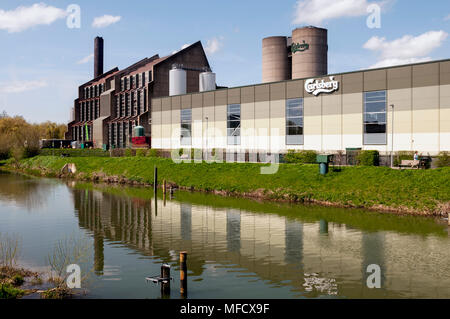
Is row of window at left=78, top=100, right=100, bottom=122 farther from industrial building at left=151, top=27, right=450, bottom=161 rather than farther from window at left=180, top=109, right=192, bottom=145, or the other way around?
window at left=180, top=109, right=192, bottom=145

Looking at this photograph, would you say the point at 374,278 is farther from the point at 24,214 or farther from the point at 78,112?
the point at 78,112

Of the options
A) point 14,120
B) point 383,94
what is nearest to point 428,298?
point 383,94

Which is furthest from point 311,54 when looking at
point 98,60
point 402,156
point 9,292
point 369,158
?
point 9,292

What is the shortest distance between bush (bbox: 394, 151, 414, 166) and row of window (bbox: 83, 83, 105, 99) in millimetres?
80081

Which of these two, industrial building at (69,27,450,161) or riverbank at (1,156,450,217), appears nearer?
riverbank at (1,156,450,217)

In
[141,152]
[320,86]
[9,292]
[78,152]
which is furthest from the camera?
[78,152]

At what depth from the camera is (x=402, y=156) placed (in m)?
42.3

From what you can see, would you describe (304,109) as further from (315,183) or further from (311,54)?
(311,54)

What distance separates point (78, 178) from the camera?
6625 cm

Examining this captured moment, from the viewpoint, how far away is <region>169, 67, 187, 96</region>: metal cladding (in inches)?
3213

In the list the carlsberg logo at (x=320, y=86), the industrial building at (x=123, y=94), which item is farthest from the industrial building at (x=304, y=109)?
the industrial building at (x=123, y=94)

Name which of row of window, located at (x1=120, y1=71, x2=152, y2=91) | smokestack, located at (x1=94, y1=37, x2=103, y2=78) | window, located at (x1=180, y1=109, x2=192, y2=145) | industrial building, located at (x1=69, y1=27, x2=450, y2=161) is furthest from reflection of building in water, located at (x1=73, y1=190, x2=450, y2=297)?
smokestack, located at (x1=94, y1=37, x2=103, y2=78)

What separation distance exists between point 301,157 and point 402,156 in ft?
34.1

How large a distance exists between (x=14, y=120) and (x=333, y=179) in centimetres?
10907
